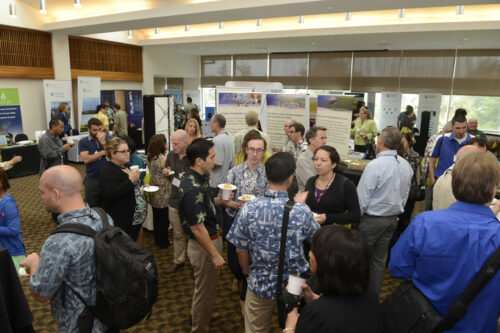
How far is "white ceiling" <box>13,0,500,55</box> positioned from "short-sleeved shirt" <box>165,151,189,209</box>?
3688 mm

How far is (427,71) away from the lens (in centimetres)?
1148

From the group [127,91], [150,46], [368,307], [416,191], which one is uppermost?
[150,46]

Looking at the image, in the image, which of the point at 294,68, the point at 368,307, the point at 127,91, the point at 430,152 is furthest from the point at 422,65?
the point at 368,307

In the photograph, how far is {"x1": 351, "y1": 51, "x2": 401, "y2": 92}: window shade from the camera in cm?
1188

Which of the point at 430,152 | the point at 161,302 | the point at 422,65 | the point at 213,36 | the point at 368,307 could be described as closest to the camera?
the point at 368,307

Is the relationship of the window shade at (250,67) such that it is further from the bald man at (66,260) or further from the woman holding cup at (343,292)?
the woman holding cup at (343,292)

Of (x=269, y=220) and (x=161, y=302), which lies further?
(x=161, y=302)

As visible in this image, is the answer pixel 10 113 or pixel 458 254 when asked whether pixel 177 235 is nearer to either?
pixel 458 254

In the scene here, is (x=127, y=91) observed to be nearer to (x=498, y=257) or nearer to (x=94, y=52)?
(x=94, y=52)

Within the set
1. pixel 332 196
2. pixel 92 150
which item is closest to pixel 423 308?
pixel 332 196

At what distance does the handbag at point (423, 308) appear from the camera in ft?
4.65

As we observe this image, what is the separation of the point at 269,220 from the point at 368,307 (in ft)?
2.39

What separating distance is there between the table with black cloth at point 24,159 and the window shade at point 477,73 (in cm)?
1260

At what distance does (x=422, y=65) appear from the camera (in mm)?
11492
